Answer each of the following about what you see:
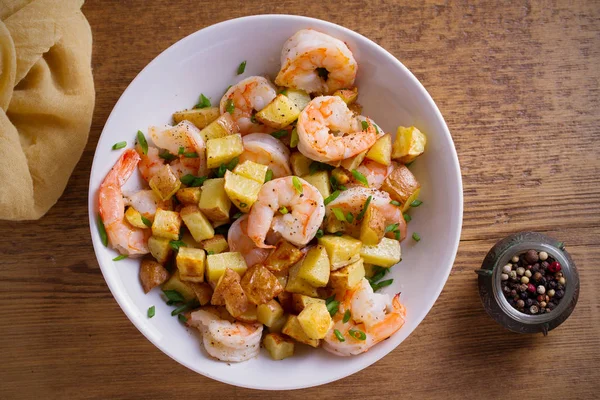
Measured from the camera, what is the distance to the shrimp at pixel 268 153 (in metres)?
1.88

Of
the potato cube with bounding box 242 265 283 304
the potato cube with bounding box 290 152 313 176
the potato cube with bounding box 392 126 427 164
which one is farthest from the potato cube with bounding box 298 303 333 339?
the potato cube with bounding box 392 126 427 164

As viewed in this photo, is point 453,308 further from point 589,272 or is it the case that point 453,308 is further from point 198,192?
point 198,192

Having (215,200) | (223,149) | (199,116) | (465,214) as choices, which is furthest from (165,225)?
(465,214)

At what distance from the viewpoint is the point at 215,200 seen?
1.80 metres

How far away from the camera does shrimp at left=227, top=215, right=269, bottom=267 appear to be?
186 cm

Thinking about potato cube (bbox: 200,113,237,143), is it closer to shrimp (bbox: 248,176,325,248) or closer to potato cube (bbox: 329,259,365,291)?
shrimp (bbox: 248,176,325,248)

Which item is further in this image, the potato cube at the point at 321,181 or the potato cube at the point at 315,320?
the potato cube at the point at 321,181

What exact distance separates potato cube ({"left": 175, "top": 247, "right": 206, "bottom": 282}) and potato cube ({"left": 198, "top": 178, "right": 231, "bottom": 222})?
0.41 ft

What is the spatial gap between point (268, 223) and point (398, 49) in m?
0.93

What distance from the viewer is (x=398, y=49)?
2217 mm

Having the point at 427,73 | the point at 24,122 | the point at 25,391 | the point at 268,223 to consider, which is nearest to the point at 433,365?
the point at 268,223

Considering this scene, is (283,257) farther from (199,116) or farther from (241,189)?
(199,116)

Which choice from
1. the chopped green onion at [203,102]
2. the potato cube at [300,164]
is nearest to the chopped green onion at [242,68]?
the chopped green onion at [203,102]

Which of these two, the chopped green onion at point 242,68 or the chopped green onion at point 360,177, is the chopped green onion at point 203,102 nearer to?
the chopped green onion at point 242,68
